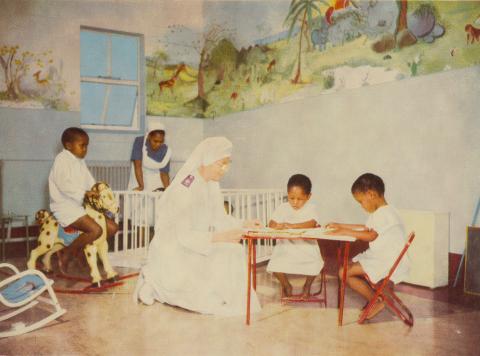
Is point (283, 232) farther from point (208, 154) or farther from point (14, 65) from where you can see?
point (14, 65)

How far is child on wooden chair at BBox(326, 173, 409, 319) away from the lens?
10.4ft

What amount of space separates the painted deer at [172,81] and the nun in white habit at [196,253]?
Answer: 3.96 m

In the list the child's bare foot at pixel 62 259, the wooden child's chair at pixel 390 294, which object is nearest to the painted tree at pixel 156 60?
the child's bare foot at pixel 62 259

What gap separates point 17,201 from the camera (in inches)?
245

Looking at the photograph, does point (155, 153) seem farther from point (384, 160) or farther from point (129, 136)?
point (384, 160)

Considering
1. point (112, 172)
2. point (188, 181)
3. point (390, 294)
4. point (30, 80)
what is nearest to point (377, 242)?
point (390, 294)

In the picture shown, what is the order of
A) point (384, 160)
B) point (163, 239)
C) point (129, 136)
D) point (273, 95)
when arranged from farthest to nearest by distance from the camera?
point (129, 136)
point (273, 95)
point (384, 160)
point (163, 239)

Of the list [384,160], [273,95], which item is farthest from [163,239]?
[273,95]

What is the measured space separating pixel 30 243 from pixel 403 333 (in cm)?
491

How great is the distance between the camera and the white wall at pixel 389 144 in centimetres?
398

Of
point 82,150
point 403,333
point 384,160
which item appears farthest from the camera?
point 384,160

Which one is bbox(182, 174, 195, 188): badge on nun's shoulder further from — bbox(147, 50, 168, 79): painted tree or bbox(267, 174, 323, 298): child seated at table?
bbox(147, 50, 168, 79): painted tree

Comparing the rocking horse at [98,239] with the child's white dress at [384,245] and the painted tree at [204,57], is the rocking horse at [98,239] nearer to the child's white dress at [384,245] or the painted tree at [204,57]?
the child's white dress at [384,245]

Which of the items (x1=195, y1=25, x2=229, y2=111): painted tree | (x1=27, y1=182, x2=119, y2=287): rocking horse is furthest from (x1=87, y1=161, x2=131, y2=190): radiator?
(x1=27, y1=182, x2=119, y2=287): rocking horse
